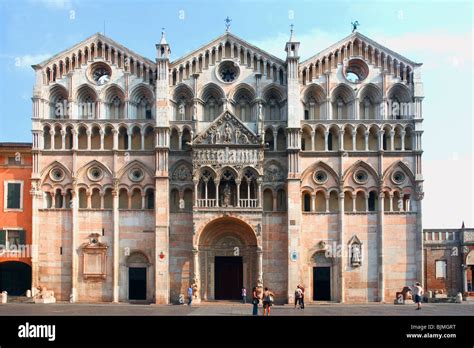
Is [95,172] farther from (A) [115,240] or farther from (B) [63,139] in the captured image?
(A) [115,240]

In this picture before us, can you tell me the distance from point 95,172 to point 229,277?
14.1 metres

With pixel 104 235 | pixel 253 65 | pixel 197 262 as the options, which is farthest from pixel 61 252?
pixel 253 65

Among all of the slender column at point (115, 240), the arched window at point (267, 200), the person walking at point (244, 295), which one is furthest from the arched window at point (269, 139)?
the slender column at point (115, 240)

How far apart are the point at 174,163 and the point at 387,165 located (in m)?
17.6

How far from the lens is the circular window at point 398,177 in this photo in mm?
54312

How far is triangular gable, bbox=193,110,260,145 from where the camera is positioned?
174ft

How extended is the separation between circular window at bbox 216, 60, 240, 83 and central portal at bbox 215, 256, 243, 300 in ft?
49.3

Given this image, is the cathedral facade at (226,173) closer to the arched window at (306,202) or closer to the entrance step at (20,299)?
the arched window at (306,202)

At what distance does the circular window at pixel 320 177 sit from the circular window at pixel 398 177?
18.4 feet

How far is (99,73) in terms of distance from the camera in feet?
185

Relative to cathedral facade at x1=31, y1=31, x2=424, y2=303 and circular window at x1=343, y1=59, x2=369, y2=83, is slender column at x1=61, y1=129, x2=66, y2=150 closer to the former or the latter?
cathedral facade at x1=31, y1=31, x2=424, y2=303

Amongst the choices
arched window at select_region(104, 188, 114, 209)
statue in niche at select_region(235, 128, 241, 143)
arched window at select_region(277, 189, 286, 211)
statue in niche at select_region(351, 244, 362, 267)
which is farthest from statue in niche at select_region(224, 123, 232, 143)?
statue in niche at select_region(351, 244, 362, 267)

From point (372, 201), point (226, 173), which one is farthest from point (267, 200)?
point (372, 201)
